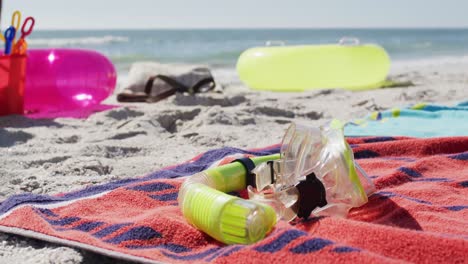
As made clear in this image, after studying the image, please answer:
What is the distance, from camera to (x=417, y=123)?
2.44m

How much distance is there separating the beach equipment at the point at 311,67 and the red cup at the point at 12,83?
189 centimetres

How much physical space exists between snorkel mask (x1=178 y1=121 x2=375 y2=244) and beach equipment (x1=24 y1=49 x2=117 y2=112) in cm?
191

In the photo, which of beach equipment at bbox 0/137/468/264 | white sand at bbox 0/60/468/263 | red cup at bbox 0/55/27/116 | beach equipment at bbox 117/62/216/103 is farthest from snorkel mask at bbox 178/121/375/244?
beach equipment at bbox 117/62/216/103

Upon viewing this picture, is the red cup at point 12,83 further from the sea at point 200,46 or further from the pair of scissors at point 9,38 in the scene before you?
the sea at point 200,46

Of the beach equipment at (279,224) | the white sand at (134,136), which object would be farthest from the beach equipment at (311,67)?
the beach equipment at (279,224)

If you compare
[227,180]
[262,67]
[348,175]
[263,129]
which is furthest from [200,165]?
[262,67]

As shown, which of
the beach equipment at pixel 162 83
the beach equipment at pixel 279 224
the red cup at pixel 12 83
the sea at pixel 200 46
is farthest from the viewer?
the sea at pixel 200 46

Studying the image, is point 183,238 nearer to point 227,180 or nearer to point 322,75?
point 227,180

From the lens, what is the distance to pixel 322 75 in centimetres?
422

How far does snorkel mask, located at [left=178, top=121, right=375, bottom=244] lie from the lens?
101 centimetres

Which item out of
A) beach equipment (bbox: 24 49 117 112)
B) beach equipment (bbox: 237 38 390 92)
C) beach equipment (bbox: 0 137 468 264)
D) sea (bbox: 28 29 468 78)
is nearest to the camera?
beach equipment (bbox: 0 137 468 264)

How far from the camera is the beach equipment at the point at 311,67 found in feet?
13.6

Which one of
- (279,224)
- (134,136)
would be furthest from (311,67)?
(279,224)

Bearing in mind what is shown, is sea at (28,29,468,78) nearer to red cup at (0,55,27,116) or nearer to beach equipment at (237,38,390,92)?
beach equipment at (237,38,390,92)
